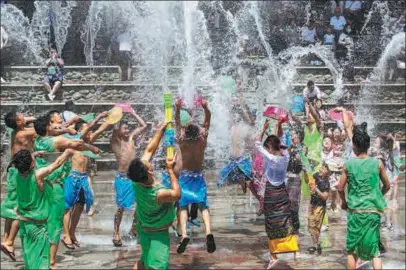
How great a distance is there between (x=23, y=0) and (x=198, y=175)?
19.4 m

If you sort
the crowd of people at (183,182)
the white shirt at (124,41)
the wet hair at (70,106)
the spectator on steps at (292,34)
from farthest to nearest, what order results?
the spectator on steps at (292,34) → the white shirt at (124,41) → the wet hair at (70,106) → the crowd of people at (183,182)

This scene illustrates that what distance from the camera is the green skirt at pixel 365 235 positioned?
7.12 metres

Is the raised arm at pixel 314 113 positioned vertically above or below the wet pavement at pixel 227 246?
above

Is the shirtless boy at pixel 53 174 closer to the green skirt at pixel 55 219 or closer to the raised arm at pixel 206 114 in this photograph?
the green skirt at pixel 55 219

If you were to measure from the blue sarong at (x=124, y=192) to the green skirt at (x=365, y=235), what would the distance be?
11.5ft

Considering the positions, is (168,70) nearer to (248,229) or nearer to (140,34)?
(140,34)

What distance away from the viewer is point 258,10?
26094mm

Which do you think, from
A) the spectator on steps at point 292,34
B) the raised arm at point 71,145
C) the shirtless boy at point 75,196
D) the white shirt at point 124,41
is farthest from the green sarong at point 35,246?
the spectator on steps at point 292,34

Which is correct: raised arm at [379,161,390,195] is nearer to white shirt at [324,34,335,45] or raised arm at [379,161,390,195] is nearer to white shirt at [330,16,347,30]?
white shirt at [324,34,335,45]

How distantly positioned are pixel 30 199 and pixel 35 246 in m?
0.46

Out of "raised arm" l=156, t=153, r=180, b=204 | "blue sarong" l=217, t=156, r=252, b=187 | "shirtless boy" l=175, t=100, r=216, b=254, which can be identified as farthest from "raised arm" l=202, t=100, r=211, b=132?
"raised arm" l=156, t=153, r=180, b=204

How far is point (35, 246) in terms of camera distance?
275 inches

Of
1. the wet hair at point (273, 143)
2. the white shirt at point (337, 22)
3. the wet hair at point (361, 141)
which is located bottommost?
the wet hair at point (273, 143)

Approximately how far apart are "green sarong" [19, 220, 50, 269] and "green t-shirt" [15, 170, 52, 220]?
4.2 inches
